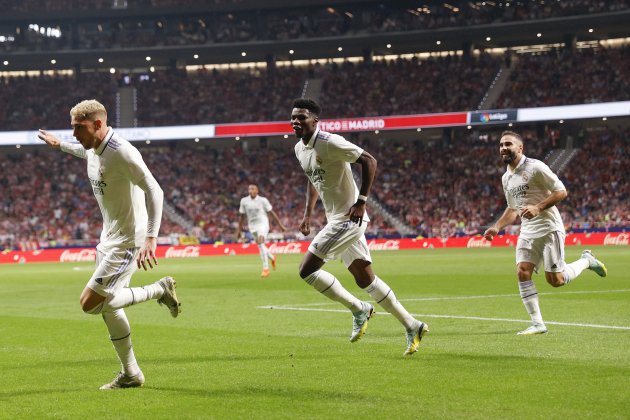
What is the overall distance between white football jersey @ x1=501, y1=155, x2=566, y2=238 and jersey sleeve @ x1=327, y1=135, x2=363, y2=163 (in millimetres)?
2800

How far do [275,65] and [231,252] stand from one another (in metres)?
24.2

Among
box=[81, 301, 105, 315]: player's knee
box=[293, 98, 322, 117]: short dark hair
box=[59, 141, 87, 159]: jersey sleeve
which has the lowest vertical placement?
box=[81, 301, 105, 315]: player's knee

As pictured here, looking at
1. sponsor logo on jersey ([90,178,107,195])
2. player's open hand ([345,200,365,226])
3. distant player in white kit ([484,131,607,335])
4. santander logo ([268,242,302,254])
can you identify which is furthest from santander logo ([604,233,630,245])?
sponsor logo on jersey ([90,178,107,195])

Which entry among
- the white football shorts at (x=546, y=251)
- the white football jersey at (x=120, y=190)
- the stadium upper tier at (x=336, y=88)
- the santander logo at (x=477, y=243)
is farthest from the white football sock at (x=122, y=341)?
the stadium upper tier at (x=336, y=88)

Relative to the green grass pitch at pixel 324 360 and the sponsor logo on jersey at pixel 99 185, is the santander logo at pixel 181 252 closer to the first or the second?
the green grass pitch at pixel 324 360

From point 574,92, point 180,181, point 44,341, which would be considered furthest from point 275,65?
point 44,341

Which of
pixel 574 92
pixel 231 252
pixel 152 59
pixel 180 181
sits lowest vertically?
pixel 231 252

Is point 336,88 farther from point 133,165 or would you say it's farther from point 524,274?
point 133,165

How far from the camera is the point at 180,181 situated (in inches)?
2452

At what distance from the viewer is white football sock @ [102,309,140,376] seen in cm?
802

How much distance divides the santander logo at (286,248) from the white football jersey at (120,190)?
39.6 metres

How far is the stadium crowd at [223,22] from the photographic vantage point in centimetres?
6262

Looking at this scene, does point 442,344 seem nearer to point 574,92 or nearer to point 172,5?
point 574,92

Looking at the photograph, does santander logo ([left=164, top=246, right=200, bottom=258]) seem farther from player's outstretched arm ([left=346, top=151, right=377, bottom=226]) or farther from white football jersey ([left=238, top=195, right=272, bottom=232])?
player's outstretched arm ([left=346, top=151, right=377, bottom=226])
